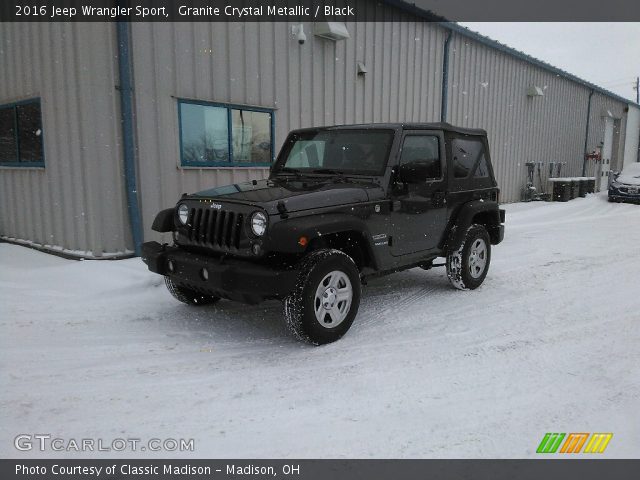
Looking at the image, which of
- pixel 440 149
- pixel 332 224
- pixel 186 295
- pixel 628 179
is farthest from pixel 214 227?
pixel 628 179

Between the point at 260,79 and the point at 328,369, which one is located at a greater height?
the point at 260,79

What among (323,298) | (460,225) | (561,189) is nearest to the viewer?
(323,298)

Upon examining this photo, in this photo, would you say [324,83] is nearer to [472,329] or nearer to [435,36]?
[435,36]

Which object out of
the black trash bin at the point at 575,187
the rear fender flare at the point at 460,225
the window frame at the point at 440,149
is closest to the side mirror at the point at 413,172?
the window frame at the point at 440,149

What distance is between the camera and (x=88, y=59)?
6.21 meters

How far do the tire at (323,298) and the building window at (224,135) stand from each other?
4174mm

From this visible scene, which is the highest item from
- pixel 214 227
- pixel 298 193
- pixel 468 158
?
pixel 468 158

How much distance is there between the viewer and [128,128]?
21.4ft

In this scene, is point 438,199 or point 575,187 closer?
point 438,199

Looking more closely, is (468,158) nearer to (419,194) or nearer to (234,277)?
(419,194)

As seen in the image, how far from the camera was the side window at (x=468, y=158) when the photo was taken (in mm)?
5434

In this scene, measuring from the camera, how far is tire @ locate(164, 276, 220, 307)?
477cm

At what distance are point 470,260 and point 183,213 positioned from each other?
10.9 ft
